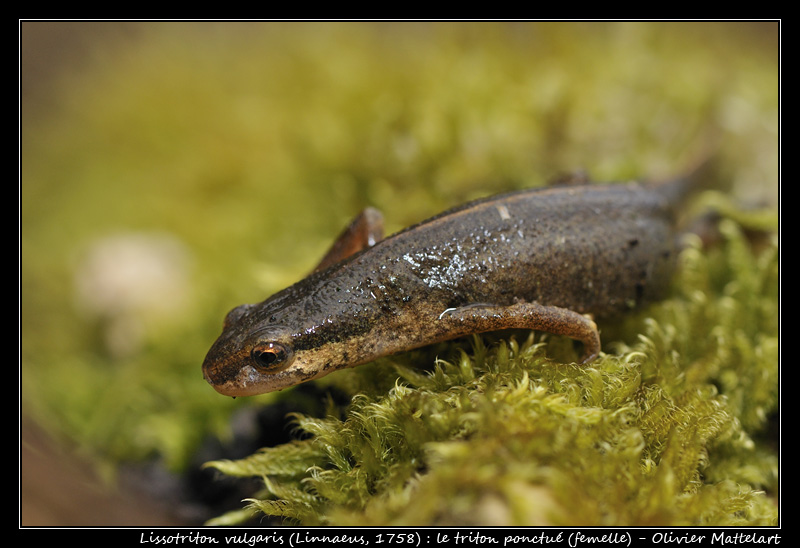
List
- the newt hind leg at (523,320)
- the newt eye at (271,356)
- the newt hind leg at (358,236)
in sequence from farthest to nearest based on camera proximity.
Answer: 1. the newt hind leg at (358,236)
2. the newt hind leg at (523,320)
3. the newt eye at (271,356)

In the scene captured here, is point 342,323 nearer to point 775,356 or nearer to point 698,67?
point 775,356

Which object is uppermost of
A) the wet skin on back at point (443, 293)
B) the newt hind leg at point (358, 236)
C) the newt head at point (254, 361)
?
the newt hind leg at point (358, 236)

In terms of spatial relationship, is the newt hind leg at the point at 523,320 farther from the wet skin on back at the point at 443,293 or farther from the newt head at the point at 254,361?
the newt head at the point at 254,361

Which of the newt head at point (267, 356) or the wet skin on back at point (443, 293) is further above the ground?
the wet skin on back at point (443, 293)

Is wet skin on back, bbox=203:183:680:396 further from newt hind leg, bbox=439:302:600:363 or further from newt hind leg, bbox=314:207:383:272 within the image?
newt hind leg, bbox=314:207:383:272

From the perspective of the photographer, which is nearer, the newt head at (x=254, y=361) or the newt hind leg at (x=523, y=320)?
the newt head at (x=254, y=361)

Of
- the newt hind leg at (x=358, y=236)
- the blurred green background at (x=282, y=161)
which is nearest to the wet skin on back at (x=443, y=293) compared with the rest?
the newt hind leg at (x=358, y=236)

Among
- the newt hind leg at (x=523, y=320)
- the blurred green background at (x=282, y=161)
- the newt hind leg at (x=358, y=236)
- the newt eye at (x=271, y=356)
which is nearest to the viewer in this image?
the newt eye at (x=271, y=356)

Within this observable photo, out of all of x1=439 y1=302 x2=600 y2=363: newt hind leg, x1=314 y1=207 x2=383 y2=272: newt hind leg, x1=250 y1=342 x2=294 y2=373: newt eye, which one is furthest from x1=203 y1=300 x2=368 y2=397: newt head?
x1=314 y1=207 x2=383 y2=272: newt hind leg

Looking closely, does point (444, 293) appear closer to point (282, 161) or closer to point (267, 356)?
point (267, 356)
